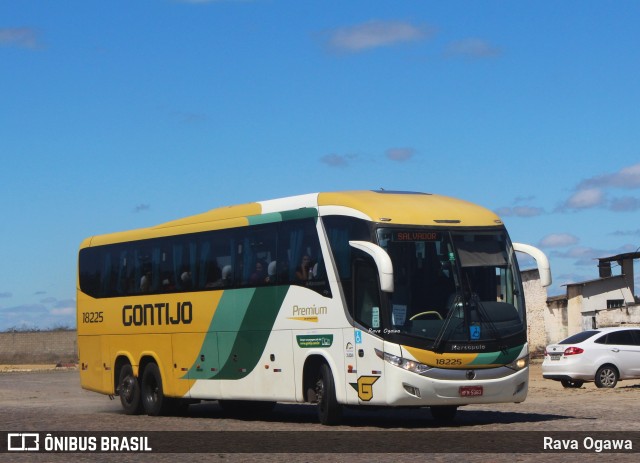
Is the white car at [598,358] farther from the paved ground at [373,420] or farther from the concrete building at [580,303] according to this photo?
the concrete building at [580,303]

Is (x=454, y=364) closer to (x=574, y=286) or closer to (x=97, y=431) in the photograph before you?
(x=97, y=431)

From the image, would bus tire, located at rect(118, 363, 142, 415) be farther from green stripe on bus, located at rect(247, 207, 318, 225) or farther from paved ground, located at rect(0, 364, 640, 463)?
green stripe on bus, located at rect(247, 207, 318, 225)

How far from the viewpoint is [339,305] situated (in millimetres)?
19969

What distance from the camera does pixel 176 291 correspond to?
24.7m

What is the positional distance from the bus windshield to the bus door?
332 mm

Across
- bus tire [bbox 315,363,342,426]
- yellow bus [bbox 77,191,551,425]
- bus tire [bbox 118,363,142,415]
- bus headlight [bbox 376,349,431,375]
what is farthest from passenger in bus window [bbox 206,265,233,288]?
bus headlight [bbox 376,349,431,375]

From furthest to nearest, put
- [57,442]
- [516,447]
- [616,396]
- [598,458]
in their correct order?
[616,396]
[57,442]
[516,447]
[598,458]

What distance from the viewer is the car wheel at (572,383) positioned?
31.6m

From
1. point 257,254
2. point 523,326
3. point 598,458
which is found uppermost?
point 257,254

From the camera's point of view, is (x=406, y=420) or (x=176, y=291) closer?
(x=406, y=420)

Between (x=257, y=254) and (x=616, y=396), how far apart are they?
400 inches

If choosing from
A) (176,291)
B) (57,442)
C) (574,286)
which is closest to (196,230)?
(176,291)

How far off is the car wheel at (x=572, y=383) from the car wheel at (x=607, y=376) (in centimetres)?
53

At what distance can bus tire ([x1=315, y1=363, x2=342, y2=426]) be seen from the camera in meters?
20.1
